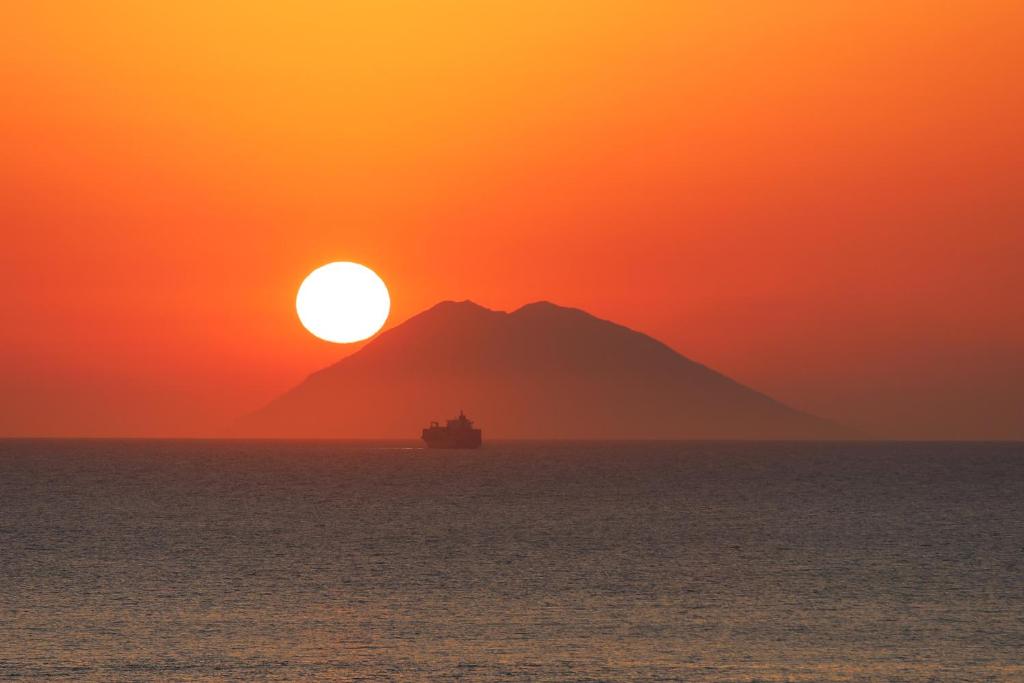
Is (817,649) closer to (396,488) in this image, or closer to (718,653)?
(718,653)

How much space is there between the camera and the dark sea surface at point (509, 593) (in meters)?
41.4

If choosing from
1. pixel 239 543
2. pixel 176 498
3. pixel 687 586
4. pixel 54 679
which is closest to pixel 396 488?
pixel 176 498

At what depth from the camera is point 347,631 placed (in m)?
48.4

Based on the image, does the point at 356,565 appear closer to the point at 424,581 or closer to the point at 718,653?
the point at 424,581

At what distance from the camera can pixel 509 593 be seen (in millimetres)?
60094

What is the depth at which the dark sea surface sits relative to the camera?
4138 centimetres

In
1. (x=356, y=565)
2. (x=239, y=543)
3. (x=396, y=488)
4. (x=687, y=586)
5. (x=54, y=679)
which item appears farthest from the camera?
(x=396, y=488)

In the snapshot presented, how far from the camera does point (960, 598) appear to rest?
59.2 meters

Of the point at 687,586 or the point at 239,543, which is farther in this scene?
the point at 239,543

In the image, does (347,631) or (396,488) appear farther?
(396,488)

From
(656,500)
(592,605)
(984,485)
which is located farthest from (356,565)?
(984,485)

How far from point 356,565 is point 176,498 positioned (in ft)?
248

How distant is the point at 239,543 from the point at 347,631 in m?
41.2

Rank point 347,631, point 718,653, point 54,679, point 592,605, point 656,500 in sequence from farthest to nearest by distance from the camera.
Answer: point 656,500 → point 592,605 → point 347,631 → point 718,653 → point 54,679
